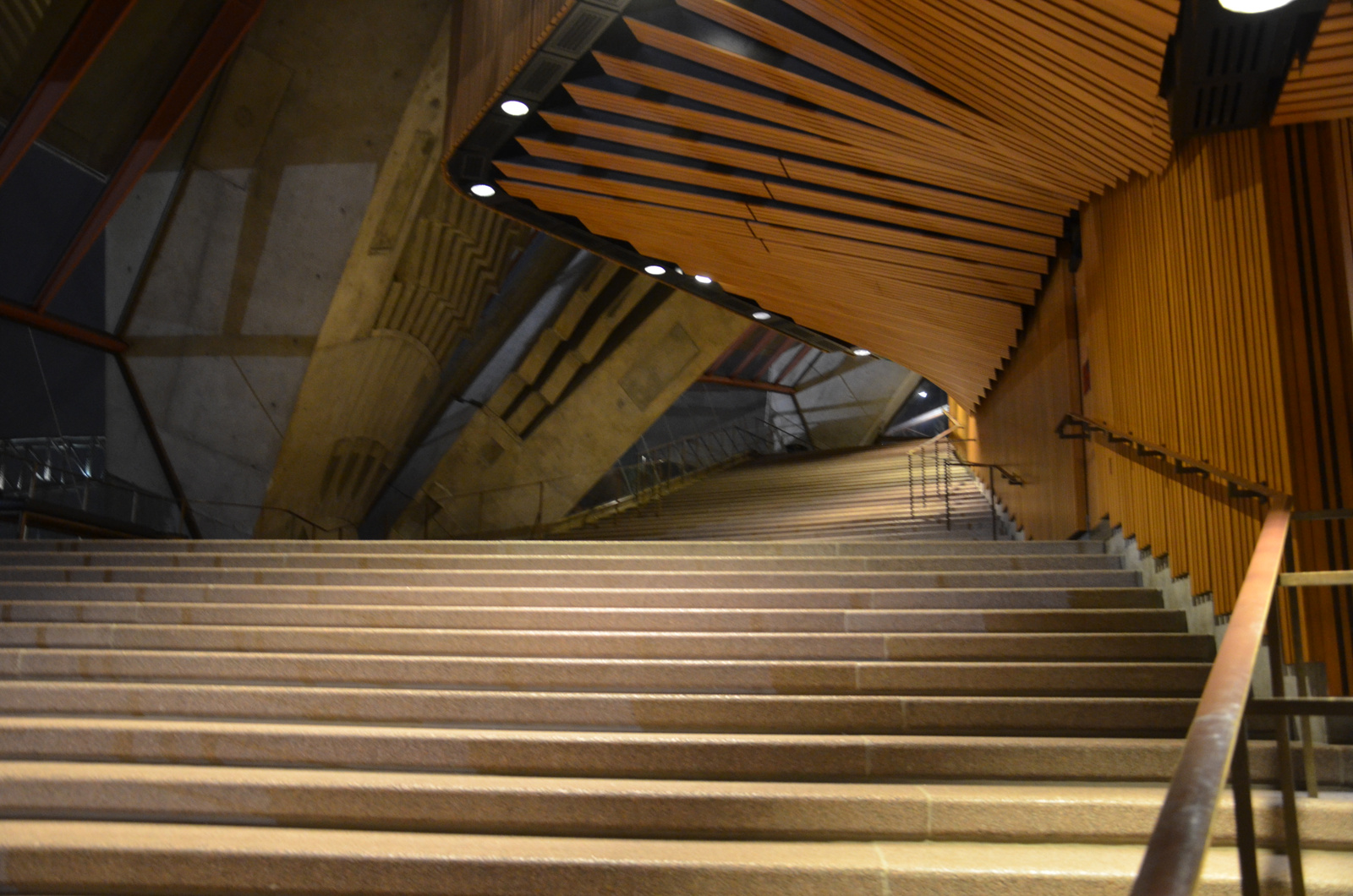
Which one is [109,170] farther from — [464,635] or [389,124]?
[464,635]

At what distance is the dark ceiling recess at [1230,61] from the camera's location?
3.21m

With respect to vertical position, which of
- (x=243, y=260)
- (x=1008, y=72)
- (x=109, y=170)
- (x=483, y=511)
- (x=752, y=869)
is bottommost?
(x=752, y=869)

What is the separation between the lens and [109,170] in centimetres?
1065

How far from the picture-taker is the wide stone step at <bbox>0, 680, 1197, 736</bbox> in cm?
363

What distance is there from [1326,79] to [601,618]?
3.62m

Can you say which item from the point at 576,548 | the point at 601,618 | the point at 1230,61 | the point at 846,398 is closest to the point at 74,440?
the point at 576,548

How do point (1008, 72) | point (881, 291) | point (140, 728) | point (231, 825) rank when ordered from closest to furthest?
point (231, 825) → point (140, 728) → point (1008, 72) → point (881, 291)

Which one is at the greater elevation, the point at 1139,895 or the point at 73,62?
the point at 73,62

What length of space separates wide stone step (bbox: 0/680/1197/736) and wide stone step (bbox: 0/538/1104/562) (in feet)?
6.90

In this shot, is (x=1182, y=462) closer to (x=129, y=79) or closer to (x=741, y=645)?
(x=741, y=645)

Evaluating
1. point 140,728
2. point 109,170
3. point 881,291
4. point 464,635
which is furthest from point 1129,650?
point 109,170

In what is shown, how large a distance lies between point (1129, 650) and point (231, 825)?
3.51m

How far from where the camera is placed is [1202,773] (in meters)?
1.27

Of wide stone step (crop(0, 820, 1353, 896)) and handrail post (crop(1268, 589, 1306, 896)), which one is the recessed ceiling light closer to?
handrail post (crop(1268, 589, 1306, 896))
